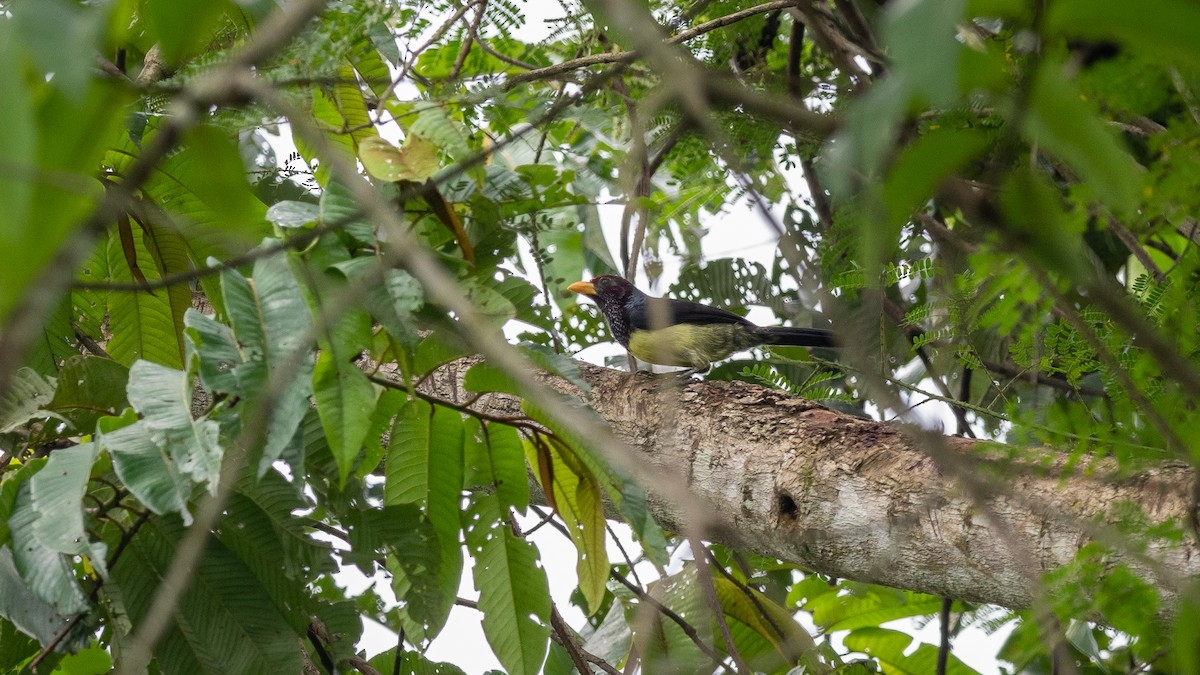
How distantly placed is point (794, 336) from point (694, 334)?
24.4 inches

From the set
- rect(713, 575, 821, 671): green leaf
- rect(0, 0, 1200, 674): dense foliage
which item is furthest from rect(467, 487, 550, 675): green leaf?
rect(713, 575, 821, 671): green leaf

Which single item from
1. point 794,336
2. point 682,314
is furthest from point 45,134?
point 682,314

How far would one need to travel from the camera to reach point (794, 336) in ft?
17.1

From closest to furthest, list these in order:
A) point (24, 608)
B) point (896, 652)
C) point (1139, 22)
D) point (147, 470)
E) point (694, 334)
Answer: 1. point (1139, 22)
2. point (147, 470)
3. point (24, 608)
4. point (896, 652)
5. point (694, 334)

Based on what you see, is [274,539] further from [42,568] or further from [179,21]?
[179,21]

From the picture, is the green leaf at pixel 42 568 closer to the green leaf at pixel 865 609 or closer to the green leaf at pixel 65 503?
the green leaf at pixel 65 503

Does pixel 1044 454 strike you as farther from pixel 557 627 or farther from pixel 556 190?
pixel 557 627

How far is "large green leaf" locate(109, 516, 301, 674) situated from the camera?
2.32m

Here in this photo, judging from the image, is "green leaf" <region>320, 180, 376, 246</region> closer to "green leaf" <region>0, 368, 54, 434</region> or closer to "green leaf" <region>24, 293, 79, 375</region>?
"green leaf" <region>0, 368, 54, 434</region>

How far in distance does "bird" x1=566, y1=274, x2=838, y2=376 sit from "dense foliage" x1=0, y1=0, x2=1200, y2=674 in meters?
0.97

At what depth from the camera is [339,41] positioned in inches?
91.9

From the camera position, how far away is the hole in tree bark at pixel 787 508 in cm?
265

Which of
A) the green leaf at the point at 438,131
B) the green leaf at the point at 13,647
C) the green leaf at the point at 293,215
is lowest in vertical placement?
the green leaf at the point at 13,647

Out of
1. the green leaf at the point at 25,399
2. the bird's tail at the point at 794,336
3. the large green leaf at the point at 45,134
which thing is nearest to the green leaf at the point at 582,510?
the green leaf at the point at 25,399
